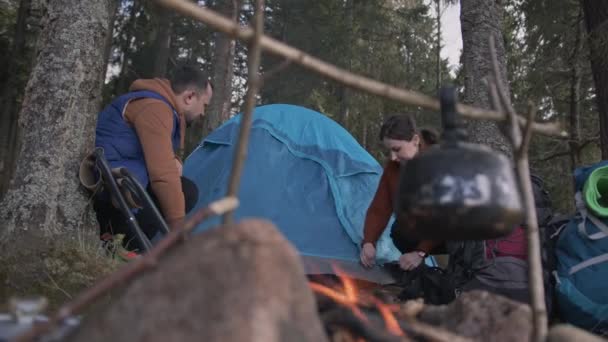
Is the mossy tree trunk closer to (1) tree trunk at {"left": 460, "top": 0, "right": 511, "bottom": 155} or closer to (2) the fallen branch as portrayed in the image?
(1) tree trunk at {"left": 460, "top": 0, "right": 511, "bottom": 155}

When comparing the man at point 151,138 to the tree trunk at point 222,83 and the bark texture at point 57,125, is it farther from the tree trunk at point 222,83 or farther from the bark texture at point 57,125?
the tree trunk at point 222,83

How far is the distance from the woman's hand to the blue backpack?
3.81 ft

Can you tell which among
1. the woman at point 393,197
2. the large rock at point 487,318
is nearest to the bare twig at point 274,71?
the large rock at point 487,318

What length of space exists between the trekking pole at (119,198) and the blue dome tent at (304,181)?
1.00 metres

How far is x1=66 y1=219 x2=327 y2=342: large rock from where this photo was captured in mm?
1062

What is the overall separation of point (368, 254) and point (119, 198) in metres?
1.69

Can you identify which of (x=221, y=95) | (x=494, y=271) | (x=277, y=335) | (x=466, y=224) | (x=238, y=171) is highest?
(x=221, y=95)

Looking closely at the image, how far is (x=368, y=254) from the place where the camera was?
3.86m

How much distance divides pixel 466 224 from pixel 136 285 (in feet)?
2.38

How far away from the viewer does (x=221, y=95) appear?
8.98 m

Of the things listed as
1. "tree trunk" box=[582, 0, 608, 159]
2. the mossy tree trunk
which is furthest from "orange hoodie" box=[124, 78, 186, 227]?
the mossy tree trunk

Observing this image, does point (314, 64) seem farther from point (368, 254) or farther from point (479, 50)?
point (479, 50)

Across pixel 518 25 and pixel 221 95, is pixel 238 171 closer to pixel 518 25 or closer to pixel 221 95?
pixel 221 95

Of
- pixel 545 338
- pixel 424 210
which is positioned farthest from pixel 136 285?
pixel 545 338
